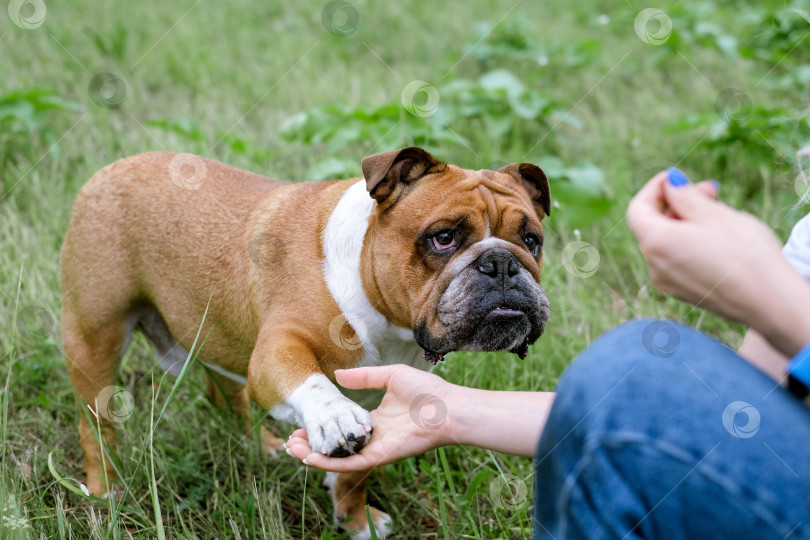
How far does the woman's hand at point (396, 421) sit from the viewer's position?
6.98ft

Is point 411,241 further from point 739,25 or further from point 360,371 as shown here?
point 739,25

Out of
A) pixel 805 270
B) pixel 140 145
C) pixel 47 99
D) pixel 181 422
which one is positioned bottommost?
pixel 181 422

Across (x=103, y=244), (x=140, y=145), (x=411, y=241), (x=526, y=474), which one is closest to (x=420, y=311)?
(x=411, y=241)

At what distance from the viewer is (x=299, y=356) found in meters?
2.49

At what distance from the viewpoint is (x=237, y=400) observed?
3.74 metres

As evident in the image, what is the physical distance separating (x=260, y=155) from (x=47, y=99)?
151 centimetres
